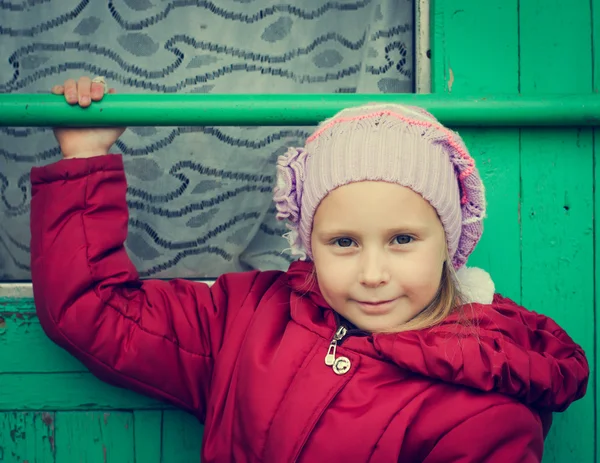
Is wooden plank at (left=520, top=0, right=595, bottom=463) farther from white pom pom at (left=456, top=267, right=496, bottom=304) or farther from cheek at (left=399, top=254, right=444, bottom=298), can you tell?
cheek at (left=399, top=254, right=444, bottom=298)

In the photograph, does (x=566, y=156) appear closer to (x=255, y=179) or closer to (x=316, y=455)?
(x=255, y=179)

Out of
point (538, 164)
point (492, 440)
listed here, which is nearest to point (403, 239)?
point (492, 440)

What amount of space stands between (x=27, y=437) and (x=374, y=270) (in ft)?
3.02

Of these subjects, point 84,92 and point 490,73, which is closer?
point 84,92

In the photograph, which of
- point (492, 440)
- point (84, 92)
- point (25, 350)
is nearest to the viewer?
point (492, 440)

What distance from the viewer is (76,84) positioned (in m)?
1.24

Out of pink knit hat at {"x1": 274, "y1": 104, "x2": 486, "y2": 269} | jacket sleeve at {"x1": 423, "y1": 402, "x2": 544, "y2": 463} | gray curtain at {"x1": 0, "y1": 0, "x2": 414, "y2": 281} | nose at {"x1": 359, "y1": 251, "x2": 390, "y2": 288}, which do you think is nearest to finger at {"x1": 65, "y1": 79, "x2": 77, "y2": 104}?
gray curtain at {"x1": 0, "y1": 0, "x2": 414, "y2": 281}

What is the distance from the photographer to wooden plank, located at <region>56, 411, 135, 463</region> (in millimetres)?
1364

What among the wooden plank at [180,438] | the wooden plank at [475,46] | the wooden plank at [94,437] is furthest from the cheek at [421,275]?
the wooden plank at [94,437]

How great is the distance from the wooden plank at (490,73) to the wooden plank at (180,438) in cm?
76

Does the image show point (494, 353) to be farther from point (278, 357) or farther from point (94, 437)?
point (94, 437)

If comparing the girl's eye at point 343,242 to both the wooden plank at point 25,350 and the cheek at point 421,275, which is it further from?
the wooden plank at point 25,350

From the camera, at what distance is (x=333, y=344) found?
1.09 metres

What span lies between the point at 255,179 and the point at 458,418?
2.59 ft
